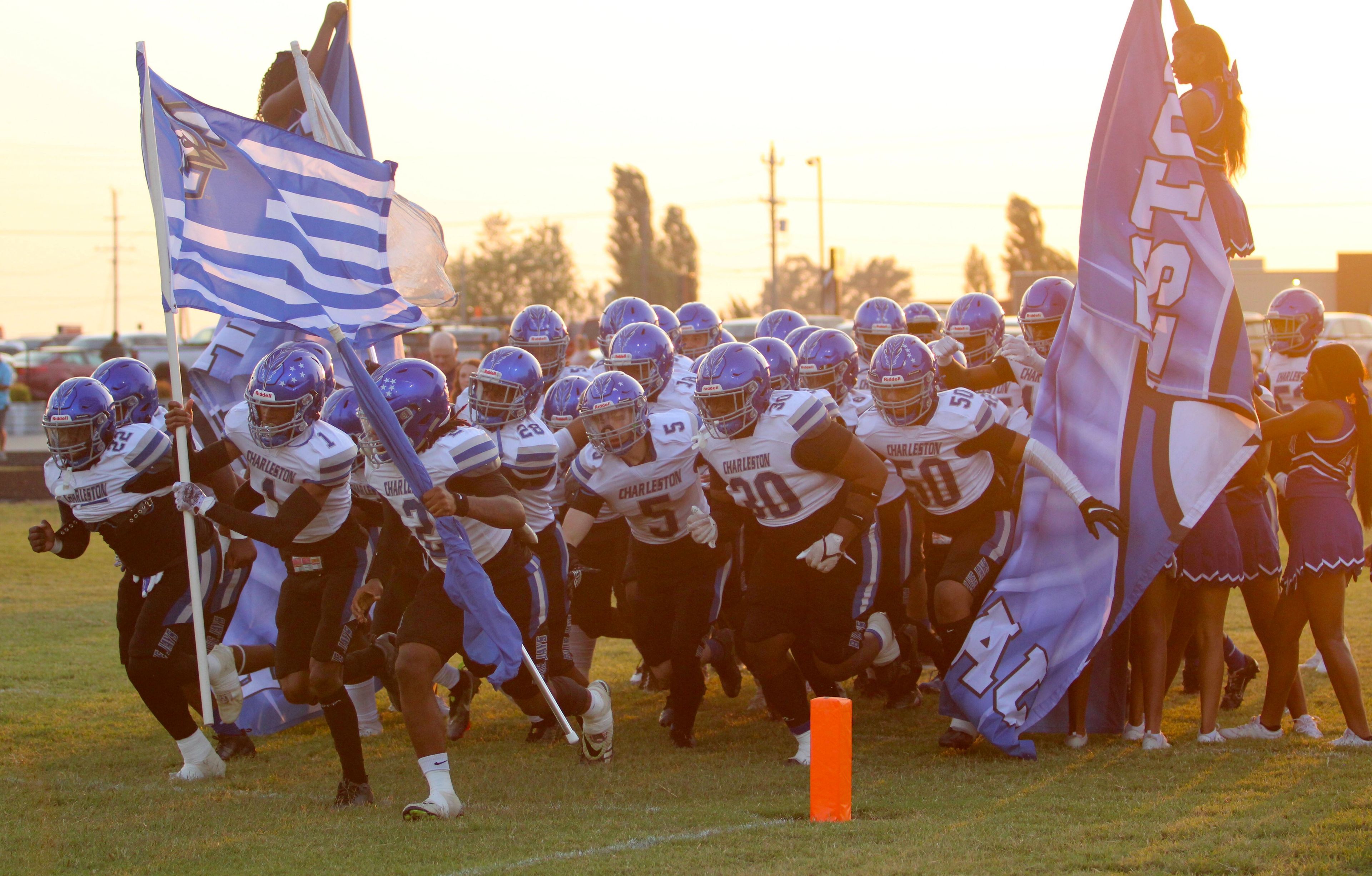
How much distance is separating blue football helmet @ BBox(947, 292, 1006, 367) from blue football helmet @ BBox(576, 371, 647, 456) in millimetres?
2778

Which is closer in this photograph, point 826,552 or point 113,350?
point 826,552

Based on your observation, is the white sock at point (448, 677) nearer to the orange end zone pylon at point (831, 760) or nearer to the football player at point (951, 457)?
the orange end zone pylon at point (831, 760)

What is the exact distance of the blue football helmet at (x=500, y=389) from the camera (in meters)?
6.75

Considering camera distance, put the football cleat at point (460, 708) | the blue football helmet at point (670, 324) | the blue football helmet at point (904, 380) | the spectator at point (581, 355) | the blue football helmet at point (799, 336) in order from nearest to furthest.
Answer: the blue football helmet at point (904, 380) → the football cleat at point (460, 708) → the blue football helmet at point (799, 336) → the blue football helmet at point (670, 324) → the spectator at point (581, 355)

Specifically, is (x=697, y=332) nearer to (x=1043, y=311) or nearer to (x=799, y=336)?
(x=799, y=336)

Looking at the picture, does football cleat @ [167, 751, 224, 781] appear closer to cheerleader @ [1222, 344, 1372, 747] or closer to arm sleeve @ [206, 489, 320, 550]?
arm sleeve @ [206, 489, 320, 550]

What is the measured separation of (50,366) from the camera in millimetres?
30609

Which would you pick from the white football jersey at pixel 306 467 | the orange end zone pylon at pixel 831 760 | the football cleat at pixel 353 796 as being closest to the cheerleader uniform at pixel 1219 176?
the orange end zone pylon at pixel 831 760

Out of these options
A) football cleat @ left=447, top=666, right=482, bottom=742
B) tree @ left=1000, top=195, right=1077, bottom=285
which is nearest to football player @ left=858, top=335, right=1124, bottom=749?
football cleat @ left=447, top=666, right=482, bottom=742

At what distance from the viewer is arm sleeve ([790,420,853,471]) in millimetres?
6312

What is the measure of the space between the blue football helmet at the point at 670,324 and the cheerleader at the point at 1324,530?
404 cm

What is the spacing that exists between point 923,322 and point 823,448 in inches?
115

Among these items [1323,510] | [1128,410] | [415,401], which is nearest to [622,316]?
[415,401]

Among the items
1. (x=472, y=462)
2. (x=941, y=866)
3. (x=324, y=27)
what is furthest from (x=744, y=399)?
(x=324, y=27)
